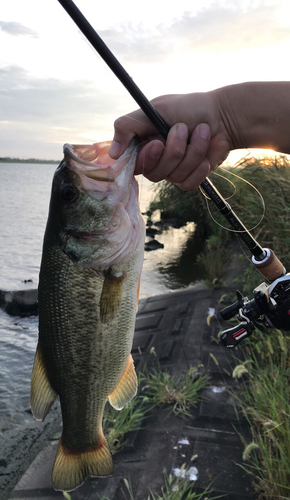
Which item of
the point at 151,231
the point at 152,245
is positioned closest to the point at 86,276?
the point at 152,245

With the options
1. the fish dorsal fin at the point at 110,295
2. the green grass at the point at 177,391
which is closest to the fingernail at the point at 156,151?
the fish dorsal fin at the point at 110,295

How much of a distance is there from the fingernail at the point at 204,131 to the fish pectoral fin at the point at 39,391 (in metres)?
1.35

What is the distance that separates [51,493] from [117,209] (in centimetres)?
327

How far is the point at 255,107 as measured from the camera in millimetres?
1988

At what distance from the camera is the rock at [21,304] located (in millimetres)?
10031

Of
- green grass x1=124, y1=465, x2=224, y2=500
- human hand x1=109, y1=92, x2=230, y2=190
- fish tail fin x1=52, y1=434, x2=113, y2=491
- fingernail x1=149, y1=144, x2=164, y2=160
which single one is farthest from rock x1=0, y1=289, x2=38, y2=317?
fingernail x1=149, y1=144, x2=164, y2=160

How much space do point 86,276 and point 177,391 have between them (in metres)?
3.54

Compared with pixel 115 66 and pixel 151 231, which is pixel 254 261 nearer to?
pixel 115 66

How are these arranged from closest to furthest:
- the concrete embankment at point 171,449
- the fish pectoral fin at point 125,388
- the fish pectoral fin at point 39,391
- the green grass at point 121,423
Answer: the fish pectoral fin at point 39,391 → the fish pectoral fin at point 125,388 → the concrete embankment at point 171,449 → the green grass at point 121,423

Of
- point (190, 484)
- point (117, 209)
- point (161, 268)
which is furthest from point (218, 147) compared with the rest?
point (161, 268)

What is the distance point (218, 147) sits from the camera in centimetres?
208

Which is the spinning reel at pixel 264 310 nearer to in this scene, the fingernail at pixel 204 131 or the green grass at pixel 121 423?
the fingernail at pixel 204 131

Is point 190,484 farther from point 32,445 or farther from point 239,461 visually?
point 32,445

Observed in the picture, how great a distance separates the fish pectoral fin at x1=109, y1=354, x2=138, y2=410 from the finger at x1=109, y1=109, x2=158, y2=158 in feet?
3.72
